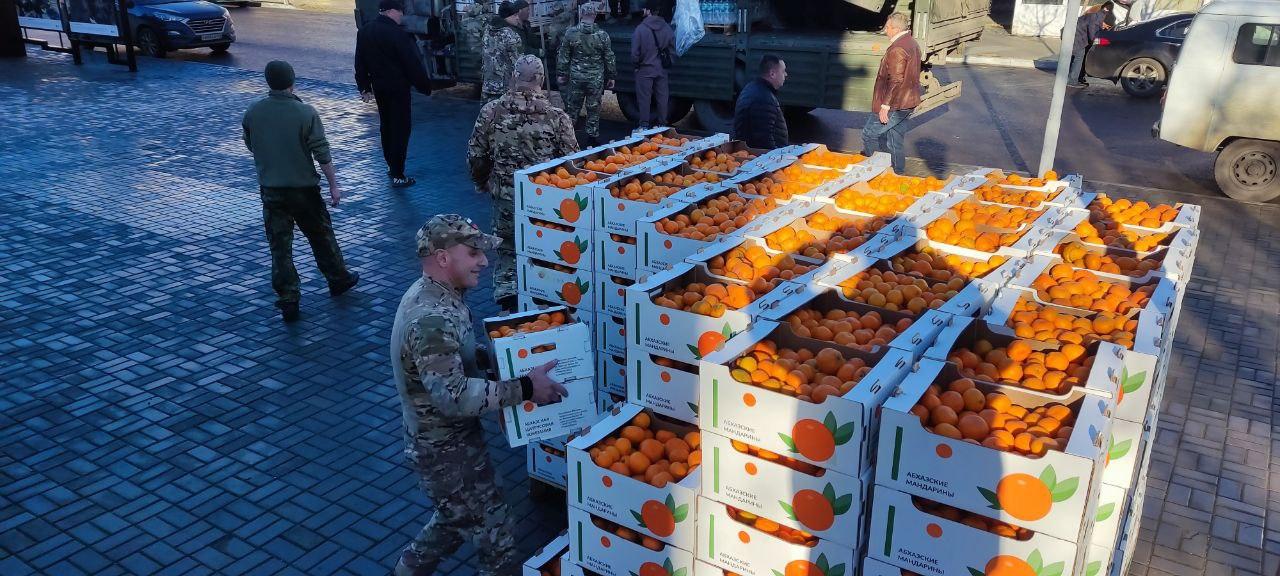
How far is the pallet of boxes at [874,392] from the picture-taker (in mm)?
3197

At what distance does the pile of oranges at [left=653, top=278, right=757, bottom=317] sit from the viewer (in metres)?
4.35

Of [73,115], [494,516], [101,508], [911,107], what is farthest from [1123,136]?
[73,115]

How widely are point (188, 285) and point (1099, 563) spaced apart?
8304 mm

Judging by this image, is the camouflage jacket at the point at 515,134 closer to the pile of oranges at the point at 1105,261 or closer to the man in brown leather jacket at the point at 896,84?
the pile of oranges at the point at 1105,261

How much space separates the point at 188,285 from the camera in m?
9.22

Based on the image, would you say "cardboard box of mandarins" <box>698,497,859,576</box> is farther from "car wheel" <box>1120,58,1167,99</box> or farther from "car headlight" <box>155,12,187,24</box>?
"car headlight" <box>155,12,187,24</box>

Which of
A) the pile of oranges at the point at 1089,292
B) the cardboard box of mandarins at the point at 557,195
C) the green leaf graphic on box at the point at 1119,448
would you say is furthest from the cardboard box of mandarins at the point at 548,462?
the green leaf graphic on box at the point at 1119,448

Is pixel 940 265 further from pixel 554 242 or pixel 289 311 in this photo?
pixel 289 311

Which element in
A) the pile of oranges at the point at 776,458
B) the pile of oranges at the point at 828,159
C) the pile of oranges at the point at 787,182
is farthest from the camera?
the pile of oranges at the point at 828,159

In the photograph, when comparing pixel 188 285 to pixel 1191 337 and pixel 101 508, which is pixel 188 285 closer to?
pixel 101 508

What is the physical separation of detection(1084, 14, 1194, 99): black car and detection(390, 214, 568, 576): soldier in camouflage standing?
52.6 feet

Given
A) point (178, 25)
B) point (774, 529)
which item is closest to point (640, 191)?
point (774, 529)

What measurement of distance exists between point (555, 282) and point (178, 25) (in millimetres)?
20467

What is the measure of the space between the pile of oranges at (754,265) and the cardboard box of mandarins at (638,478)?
96 centimetres
